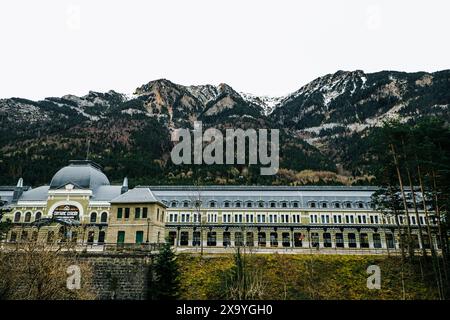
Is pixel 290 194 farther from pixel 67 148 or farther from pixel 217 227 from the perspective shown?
pixel 67 148

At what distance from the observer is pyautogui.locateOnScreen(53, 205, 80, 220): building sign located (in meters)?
67.7

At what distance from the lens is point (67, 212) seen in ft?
225

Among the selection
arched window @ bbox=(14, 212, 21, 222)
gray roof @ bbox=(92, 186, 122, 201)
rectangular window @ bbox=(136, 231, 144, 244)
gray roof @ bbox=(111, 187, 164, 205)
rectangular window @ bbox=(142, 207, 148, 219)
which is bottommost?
rectangular window @ bbox=(136, 231, 144, 244)

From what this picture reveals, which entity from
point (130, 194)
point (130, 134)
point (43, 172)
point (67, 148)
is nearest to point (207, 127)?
point (130, 134)

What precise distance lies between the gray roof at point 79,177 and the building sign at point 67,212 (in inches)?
170

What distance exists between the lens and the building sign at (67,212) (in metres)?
67.7

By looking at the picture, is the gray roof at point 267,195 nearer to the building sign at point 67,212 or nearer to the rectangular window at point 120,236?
the building sign at point 67,212

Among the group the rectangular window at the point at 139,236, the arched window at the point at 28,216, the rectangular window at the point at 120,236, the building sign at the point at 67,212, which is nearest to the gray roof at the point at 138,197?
the rectangular window at the point at 139,236

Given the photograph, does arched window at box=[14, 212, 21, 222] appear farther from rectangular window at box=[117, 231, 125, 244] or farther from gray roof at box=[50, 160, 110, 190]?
rectangular window at box=[117, 231, 125, 244]

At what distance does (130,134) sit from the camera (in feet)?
566

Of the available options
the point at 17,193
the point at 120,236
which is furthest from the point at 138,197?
the point at 17,193

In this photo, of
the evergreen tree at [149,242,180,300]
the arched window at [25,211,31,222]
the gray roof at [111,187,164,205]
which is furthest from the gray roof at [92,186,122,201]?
the evergreen tree at [149,242,180,300]

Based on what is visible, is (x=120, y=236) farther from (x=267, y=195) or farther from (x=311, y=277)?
(x=267, y=195)
